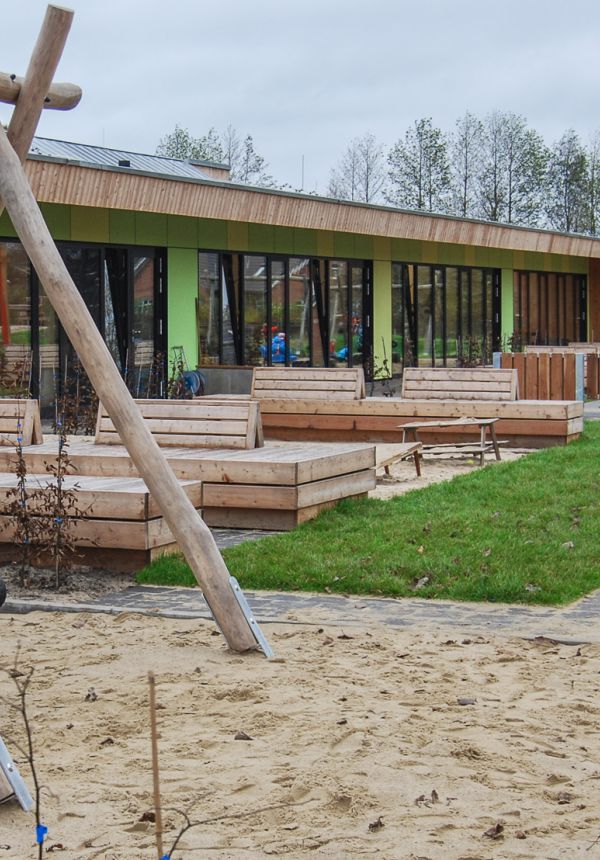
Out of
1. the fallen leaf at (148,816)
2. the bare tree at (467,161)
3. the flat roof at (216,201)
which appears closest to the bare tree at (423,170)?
the bare tree at (467,161)

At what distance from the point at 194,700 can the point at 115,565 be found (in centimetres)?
311

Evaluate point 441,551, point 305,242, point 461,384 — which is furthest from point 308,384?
point 441,551

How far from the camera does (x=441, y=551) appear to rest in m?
8.91

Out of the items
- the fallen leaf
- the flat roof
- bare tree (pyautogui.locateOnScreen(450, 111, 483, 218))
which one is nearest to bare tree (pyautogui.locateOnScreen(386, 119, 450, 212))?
bare tree (pyautogui.locateOnScreen(450, 111, 483, 218))

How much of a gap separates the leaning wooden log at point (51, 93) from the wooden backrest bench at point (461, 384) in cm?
947

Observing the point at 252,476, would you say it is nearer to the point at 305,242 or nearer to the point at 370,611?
the point at 370,611

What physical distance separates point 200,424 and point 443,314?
64.2 ft

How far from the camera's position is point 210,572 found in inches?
266

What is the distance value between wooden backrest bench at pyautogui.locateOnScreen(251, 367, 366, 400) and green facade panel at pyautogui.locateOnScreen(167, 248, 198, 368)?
3.90 meters

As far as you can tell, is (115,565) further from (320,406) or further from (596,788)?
(320,406)

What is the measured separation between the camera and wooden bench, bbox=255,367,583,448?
626 inches

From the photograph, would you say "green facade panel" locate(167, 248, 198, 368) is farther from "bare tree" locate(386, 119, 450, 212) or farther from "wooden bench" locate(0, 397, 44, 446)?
"bare tree" locate(386, 119, 450, 212)

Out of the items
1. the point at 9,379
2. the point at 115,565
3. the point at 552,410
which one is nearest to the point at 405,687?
the point at 115,565

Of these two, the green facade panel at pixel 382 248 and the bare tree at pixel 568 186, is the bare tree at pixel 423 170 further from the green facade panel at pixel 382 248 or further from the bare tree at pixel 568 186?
the green facade panel at pixel 382 248
